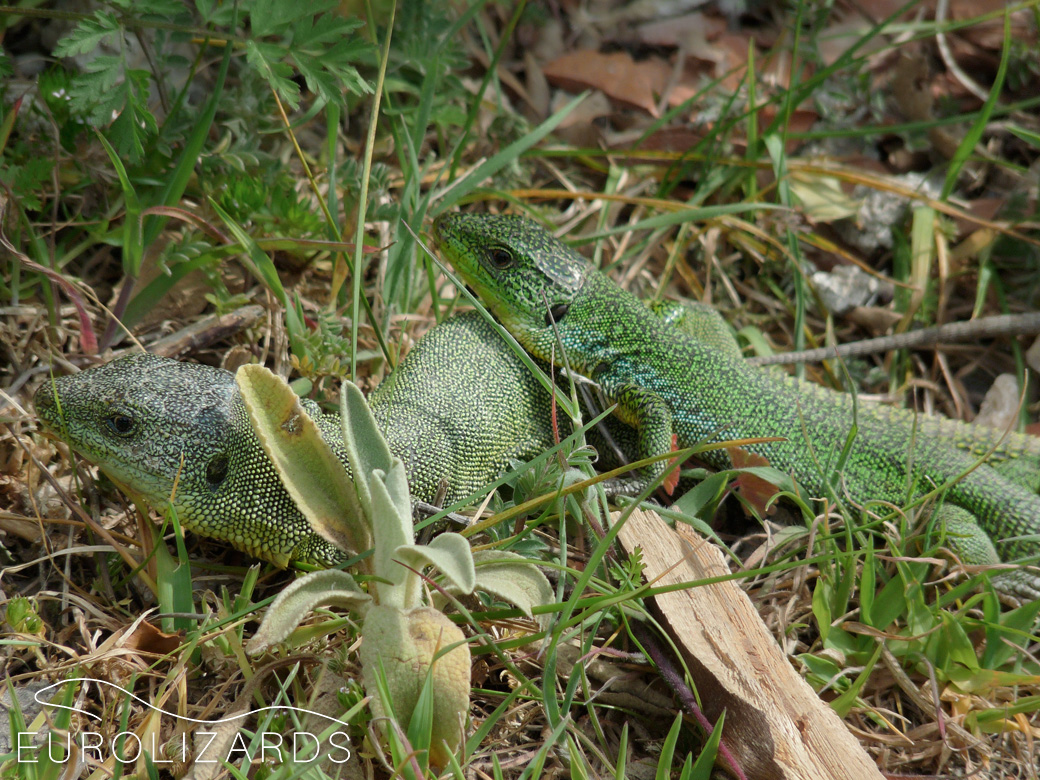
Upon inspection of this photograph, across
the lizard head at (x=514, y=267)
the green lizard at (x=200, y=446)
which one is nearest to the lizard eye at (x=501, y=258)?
the lizard head at (x=514, y=267)

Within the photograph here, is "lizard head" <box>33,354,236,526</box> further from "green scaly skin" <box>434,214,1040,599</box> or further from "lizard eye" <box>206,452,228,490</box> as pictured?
"green scaly skin" <box>434,214,1040,599</box>

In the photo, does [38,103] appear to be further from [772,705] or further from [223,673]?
[772,705]

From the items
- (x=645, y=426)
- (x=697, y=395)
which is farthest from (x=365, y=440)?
(x=697, y=395)

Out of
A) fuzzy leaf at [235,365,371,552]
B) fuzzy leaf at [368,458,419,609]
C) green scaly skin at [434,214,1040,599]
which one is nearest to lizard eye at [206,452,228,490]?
fuzzy leaf at [235,365,371,552]

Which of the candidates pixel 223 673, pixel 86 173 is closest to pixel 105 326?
pixel 86 173

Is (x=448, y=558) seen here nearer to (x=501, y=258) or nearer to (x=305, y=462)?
(x=305, y=462)

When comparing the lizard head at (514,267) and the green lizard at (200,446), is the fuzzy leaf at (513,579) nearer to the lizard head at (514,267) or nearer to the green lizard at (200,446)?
the green lizard at (200,446)
